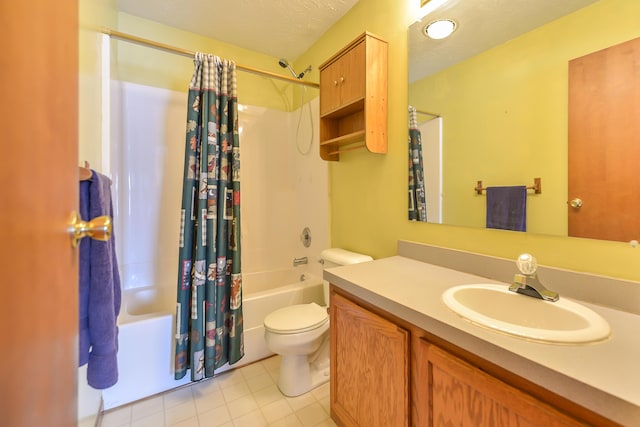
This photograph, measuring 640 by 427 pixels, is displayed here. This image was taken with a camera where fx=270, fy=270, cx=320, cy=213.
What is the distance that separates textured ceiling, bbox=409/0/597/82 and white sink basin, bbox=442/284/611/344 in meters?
0.99

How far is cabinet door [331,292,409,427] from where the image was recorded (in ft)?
3.02

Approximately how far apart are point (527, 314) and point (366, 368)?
606 mm

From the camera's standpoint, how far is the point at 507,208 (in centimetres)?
111

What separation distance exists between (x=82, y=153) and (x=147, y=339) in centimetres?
109

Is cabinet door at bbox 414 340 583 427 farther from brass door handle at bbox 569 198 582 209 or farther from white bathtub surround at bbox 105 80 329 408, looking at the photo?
white bathtub surround at bbox 105 80 329 408

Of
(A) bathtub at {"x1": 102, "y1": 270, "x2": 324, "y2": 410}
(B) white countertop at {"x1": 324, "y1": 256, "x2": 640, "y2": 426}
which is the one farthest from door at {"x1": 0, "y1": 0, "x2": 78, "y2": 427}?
(A) bathtub at {"x1": 102, "y1": 270, "x2": 324, "y2": 410}

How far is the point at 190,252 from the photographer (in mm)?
1616

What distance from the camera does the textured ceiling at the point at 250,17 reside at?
6.16 feet

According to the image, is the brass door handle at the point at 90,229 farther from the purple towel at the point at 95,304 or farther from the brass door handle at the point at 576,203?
the brass door handle at the point at 576,203

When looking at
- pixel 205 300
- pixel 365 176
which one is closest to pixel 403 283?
pixel 365 176

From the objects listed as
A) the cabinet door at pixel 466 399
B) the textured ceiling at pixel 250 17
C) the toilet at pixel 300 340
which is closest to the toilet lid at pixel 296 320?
the toilet at pixel 300 340

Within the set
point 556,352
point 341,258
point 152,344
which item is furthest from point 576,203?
point 152,344

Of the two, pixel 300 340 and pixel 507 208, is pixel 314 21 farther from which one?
pixel 300 340

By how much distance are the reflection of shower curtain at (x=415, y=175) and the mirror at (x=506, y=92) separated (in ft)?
0.10
